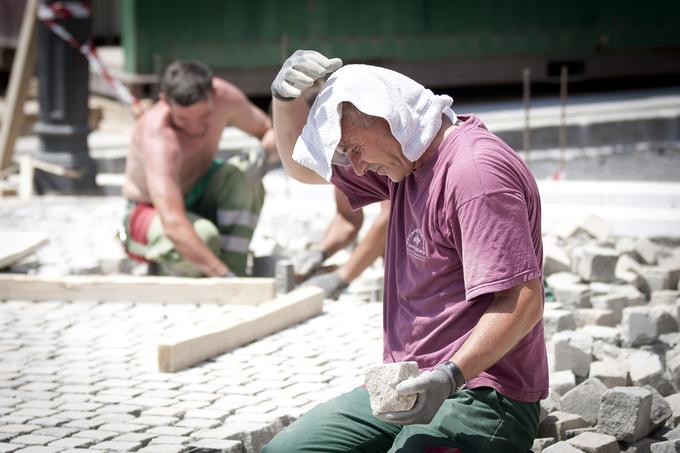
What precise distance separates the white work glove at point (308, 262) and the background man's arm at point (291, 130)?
9.38ft

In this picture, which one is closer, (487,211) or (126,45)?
(487,211)

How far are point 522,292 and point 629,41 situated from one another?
13676 mm

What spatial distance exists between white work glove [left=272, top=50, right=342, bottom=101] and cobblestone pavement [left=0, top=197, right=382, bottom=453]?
4.24 ft

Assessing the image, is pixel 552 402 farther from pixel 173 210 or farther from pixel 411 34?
pixel 411 34

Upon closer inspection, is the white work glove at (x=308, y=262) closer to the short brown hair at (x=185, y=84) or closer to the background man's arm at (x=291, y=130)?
the short brown hair at (x=185, y=84)

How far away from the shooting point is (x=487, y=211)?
3287 mm

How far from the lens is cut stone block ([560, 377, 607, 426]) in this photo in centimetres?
463

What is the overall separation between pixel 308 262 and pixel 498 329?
3.66 m

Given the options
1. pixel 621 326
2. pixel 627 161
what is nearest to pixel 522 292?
pixel 621 326

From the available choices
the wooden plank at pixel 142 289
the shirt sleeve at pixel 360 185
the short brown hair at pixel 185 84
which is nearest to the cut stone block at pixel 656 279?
the wooden plank at pixel 142 289

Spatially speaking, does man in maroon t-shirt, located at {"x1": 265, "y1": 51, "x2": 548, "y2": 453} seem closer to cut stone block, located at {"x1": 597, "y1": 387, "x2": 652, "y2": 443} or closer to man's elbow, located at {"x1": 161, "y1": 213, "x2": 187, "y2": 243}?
cut stone block, located at {"x1": 597, "y1": 387, "x2": 652, "y2": 443}

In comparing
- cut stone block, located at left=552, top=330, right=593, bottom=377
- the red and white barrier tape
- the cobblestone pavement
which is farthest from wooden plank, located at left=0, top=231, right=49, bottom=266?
cut stone block, located at left=552, top=330, right=593, bottom=377

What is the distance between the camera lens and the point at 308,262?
6906 mm

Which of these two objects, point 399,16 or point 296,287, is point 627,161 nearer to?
point 399,16
